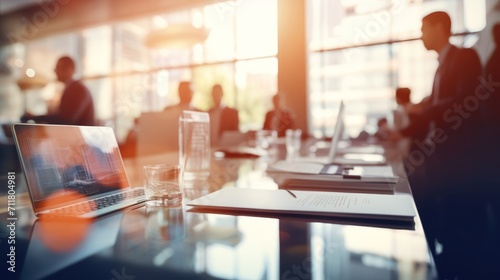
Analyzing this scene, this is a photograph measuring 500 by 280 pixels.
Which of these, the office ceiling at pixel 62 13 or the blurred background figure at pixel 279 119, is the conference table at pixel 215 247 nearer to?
the blurred background figure at pixel 279 119

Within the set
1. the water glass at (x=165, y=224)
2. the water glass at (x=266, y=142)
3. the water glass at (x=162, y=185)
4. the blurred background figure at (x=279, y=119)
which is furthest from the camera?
the blurred background figure at (x=279, y=119)

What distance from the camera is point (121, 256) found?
379 millimetres

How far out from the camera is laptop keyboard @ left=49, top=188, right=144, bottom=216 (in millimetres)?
551

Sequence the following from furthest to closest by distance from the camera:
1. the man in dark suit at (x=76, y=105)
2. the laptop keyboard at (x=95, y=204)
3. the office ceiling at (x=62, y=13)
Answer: the office ceiling at (x=62, y=13) < the man in dark suit at (x=76, y=105) < the laptop keyboard at (x=95, y=204)

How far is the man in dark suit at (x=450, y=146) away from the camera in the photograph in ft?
2.04

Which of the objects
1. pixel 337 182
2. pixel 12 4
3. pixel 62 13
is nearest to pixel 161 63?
pixel 62 13

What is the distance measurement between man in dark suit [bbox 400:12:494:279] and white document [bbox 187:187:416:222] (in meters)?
0.08

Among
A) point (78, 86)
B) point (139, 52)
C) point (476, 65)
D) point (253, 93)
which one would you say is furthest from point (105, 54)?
point (476, 65)

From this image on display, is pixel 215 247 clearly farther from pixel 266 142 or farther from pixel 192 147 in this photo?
pixel 266 142

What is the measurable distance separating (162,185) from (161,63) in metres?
6.94

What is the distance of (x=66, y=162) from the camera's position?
0.64 metres

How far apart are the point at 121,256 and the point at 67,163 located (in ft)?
1.12

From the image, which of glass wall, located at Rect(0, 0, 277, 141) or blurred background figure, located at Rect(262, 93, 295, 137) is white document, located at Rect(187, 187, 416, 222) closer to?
blurred background figure, located at Rect(262, 93, 295, 137)

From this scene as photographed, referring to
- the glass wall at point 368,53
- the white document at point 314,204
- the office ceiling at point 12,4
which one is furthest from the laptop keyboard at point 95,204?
the office ceiling at point 12,4
